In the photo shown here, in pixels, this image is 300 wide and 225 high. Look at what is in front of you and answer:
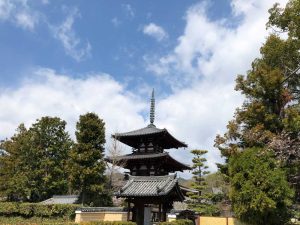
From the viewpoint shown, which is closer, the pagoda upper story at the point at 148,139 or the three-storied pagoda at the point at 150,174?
the three-storied pagoda at the point at 150,174

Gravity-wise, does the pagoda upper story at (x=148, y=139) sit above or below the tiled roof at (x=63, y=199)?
above

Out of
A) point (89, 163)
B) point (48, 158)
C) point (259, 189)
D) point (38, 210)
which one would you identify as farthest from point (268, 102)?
point (48, 158)

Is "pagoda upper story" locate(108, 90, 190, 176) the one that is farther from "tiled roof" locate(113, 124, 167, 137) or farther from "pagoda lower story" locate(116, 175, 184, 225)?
"pagoda lower story" locate(116, 175, 184, 225)

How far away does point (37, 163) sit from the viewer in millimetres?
42500

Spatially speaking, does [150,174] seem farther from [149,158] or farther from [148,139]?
[148,139]

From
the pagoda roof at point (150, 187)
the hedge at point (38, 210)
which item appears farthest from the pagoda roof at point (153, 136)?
the hedge at point (38, 210)

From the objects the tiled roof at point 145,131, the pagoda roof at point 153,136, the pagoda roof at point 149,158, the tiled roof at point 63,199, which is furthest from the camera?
the tiled roof at point 63,199

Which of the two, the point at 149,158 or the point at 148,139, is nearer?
the point at 149,158

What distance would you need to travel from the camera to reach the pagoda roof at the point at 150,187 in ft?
69.5

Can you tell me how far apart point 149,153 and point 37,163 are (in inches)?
838

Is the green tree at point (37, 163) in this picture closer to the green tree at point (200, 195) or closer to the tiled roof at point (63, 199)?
the tiled roof at point (63, 199)

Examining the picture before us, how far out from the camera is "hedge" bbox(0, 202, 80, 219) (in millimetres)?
30234

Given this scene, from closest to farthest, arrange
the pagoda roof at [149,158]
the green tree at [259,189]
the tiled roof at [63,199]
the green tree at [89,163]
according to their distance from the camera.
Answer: the green tree at [259,189], the pagoda roof at [149,158], the green tree at [89,163], the tiled roof at [63,199]

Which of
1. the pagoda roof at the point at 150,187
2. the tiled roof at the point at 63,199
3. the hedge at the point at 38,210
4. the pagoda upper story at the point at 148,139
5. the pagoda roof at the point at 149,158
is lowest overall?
the hedge at the point at 38,210
